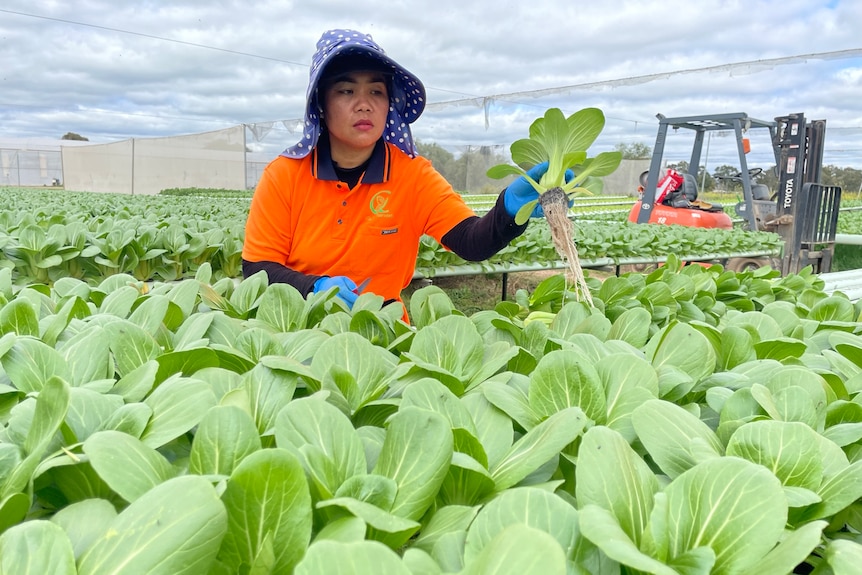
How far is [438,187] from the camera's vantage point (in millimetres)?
2604

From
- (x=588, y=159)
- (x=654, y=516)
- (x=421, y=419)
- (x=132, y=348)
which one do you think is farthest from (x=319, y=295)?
(x=654, y=516)

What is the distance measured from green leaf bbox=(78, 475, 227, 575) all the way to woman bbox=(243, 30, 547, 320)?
67.0 inches

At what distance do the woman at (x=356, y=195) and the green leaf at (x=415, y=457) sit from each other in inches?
62.7

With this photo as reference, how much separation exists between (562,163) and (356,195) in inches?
47.8

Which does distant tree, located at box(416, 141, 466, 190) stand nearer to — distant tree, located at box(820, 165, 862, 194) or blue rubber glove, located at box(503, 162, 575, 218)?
distant tree, located at box(820, 165, 862, 194)

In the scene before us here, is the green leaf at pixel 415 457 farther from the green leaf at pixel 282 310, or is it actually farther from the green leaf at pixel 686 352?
the green leaf at pixel 282 310

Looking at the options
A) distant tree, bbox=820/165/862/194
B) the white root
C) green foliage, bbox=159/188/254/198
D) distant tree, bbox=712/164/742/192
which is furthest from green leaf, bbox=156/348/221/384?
distant tree, bbox=820/165/862/194

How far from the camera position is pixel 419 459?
61 centimetres

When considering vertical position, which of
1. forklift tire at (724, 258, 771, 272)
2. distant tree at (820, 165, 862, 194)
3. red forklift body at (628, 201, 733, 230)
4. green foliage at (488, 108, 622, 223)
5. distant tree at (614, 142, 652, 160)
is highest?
distant tree at (614, 142, 652, 160)

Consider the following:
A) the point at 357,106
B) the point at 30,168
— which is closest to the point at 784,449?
the point at 357,106

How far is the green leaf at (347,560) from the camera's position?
40cm

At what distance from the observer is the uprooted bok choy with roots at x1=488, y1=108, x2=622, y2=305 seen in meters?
1.46

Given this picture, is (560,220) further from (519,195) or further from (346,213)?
(346,213)

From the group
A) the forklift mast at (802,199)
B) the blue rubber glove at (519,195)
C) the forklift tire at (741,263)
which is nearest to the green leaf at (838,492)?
the blue rubber glove at (519,195)
